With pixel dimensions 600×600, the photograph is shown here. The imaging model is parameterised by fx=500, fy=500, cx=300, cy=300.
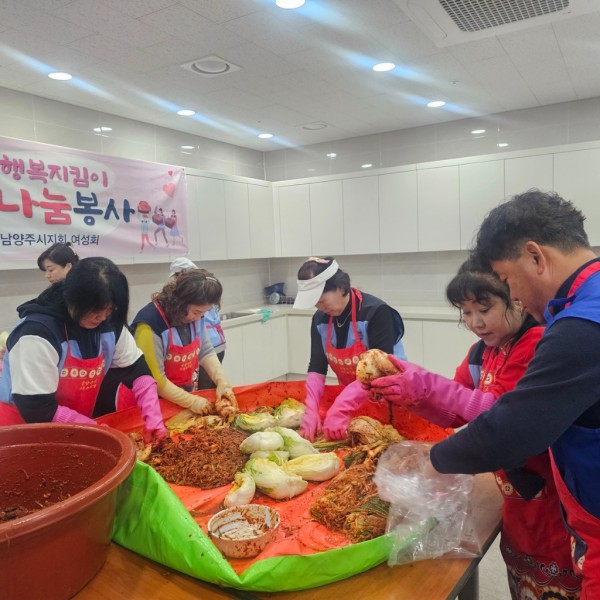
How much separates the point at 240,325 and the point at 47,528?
396cm

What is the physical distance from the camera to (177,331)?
2.35m

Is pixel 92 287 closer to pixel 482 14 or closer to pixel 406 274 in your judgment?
pixel 482 14

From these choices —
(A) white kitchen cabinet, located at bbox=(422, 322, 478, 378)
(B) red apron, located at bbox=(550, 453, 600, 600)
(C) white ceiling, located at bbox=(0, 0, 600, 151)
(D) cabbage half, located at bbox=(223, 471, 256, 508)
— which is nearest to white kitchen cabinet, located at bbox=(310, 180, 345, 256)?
(C) white ceiling, located at bbox=(0, 0, 600, 151)

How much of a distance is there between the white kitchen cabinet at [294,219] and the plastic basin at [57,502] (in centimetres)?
449

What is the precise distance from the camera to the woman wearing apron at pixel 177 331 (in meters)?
2.14

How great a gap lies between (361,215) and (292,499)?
414cm

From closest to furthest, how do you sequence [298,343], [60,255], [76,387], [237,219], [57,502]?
[57,502], [76,387], [60,255], [237,219], [298,343]

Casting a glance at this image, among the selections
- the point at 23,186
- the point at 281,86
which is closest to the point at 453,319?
the point at 281,86

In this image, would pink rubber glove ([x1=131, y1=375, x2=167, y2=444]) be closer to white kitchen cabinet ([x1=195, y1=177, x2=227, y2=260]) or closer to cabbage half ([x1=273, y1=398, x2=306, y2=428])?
cabbage half ([x1=273, y1=398, x2=306, y2=428])

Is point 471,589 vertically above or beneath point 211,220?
beneath

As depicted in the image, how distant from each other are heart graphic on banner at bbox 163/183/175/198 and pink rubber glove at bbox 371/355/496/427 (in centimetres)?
341

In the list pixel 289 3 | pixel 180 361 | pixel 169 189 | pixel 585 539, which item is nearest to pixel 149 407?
pixel 180 361

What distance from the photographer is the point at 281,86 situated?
3662mm

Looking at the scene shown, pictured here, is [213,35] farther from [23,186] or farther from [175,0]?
[23,186]
